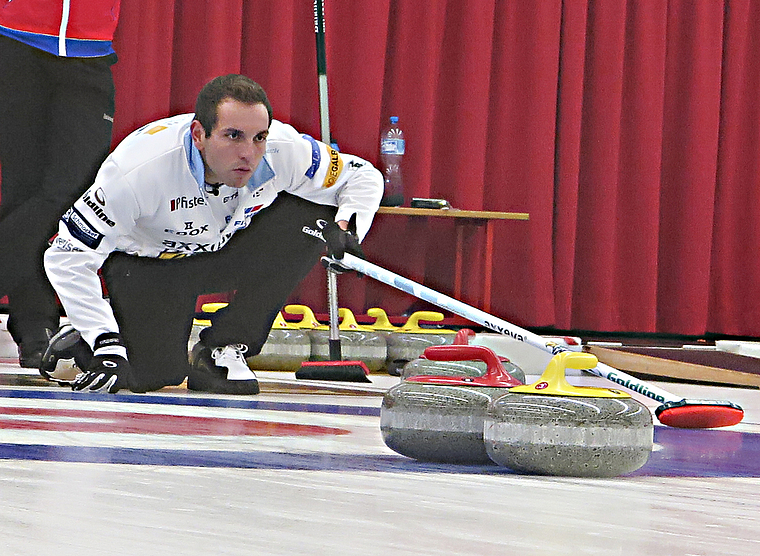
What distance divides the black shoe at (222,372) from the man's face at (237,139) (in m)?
0.53

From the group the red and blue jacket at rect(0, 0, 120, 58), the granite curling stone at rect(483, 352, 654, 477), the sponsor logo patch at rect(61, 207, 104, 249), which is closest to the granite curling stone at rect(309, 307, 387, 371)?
the red and blue jacket at rect(0, 0, 120, 58)

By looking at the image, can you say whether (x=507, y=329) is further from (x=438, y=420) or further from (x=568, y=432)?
(x=568, y=432)

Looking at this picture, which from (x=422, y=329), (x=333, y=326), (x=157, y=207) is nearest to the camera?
(x=157, y=207)

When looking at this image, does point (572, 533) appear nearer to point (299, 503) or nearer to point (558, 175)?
point (299, 503)

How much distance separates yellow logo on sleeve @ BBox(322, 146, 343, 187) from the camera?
2436 millimetres

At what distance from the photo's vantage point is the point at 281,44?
4.00 m

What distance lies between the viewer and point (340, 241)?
2.31 m

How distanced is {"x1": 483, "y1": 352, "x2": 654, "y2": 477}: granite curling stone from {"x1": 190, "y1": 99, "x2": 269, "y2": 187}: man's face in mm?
1010

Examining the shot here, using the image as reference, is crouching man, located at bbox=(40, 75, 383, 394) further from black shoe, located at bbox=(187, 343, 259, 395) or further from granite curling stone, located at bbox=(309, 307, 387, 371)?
granite curling stone, located at bbox=(309, 307, 387, 371)

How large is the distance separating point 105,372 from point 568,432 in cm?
124

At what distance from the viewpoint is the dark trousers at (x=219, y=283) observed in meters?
2.44

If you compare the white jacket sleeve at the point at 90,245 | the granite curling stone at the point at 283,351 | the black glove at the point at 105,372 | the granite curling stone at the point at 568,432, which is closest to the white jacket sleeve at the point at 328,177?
the white jacket sleeve at the point at 90,245

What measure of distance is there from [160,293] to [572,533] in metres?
1.75

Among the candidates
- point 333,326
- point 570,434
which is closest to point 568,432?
point 570,434
